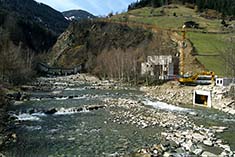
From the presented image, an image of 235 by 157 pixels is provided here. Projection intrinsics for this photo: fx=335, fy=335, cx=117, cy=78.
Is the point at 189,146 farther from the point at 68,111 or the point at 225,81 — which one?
the point at 225,81

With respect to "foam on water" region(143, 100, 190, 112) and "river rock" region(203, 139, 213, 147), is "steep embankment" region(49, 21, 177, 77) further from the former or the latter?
"river rock" region(203, 139, 213, 147)

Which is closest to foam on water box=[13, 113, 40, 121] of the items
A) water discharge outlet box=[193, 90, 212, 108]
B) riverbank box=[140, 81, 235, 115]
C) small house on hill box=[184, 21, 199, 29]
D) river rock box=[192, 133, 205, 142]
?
river rock box=[192, 133, 205, 142]

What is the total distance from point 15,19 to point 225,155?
169 meters

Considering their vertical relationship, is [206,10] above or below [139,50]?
above

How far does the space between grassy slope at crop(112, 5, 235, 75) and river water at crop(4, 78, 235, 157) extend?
40.2 m

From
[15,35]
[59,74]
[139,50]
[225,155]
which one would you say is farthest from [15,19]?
[225,155]

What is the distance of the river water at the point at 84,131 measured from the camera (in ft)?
76.7

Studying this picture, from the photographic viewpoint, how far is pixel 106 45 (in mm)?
142000

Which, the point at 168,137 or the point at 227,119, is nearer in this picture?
the point at 168,137

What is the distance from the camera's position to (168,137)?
27.0 meters

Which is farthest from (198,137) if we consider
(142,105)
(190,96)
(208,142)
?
(190,96)

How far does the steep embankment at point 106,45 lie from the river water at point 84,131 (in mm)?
53313

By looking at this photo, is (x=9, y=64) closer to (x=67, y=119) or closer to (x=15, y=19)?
(x=67, y=119)

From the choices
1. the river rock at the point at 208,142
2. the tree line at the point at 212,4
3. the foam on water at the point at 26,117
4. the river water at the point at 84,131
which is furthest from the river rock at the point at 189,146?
the tree line at the point at 212,4
